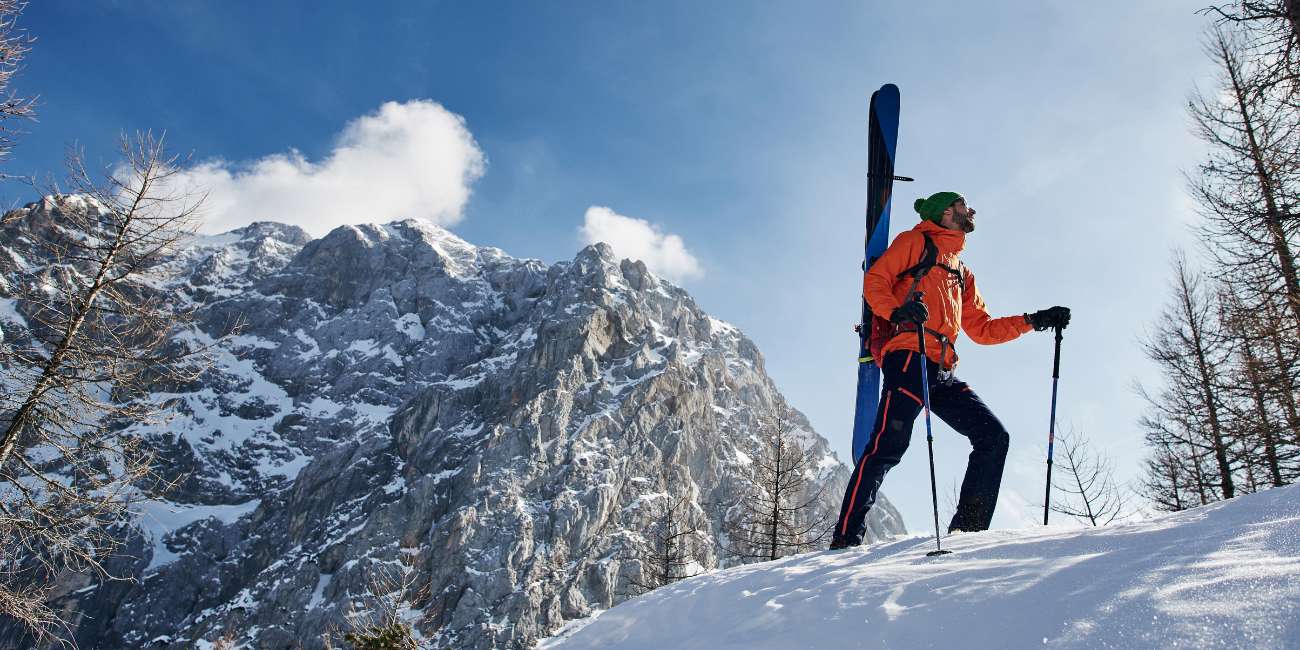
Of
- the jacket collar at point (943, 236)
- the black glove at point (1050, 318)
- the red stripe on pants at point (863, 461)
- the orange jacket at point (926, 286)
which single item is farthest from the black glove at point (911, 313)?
the black glove at point (1050, 318)

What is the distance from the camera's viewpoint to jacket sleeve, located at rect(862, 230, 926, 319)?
5.22m

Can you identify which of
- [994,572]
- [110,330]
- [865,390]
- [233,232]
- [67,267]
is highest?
[233,232]

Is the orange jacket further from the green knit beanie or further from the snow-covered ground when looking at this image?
the snow-covered ground

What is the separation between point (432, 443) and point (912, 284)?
375 ft

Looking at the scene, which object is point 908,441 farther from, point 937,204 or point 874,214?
point 874,214

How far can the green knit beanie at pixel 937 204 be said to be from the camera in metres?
5.53

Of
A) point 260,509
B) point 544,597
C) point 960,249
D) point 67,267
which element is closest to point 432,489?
point 544,597

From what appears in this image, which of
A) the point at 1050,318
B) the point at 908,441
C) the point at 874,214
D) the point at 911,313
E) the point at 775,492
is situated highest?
the point at 874,214

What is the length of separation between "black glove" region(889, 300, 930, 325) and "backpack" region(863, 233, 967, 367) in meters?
0.08

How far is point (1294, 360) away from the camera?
A: 29.8 ft

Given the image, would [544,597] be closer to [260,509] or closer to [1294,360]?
[260,509]

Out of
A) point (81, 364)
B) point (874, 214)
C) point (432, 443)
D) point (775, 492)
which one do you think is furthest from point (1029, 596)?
point (432, 443)

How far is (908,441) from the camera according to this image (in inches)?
203

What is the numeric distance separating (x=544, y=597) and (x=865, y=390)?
87.5m
